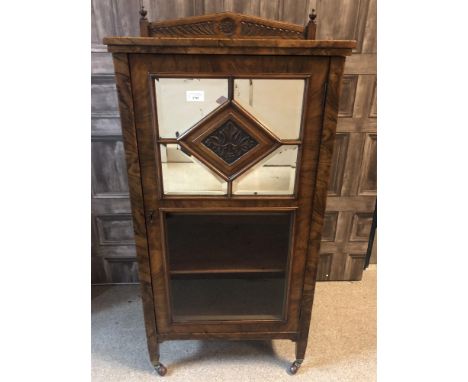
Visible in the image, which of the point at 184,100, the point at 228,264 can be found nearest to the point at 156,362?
the point at 228,264

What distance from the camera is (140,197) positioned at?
2.89 feet

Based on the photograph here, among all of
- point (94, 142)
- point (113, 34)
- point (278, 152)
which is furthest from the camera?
point (94, 142)

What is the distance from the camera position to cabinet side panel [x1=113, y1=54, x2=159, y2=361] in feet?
2.51

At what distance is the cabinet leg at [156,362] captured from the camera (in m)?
1.09

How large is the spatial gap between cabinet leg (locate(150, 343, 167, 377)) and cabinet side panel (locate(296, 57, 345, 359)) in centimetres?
48

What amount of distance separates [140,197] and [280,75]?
19.3 inches

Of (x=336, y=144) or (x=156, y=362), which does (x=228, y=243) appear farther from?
(x=336, y=144)

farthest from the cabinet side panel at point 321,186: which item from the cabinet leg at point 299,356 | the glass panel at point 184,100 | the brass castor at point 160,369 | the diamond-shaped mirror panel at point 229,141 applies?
the brass castor at point 160,369

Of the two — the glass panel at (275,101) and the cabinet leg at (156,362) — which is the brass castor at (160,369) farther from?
the glass panel at (275,101)

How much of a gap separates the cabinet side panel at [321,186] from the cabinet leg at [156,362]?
1.57ft

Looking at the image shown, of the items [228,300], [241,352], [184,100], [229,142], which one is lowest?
[241,352]

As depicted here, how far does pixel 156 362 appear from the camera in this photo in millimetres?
1112

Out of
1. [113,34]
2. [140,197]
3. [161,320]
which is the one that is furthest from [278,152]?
[113,34]

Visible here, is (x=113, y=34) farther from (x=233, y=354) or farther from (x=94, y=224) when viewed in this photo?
(x=233, y=354)
